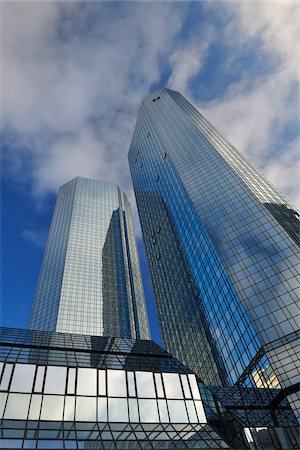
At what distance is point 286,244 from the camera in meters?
64.6

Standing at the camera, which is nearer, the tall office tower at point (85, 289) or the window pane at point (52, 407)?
the window pane at point (52, 407)

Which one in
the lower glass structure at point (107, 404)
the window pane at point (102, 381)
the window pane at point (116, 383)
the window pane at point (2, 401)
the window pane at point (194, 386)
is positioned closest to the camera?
the lower glass structure at point (107, 404)

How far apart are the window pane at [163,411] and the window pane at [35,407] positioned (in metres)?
11.4

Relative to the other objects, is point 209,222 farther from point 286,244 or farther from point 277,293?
point 277,293

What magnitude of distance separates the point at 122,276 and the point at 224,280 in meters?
124

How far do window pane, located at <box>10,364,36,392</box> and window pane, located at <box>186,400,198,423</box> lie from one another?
15.6 meters

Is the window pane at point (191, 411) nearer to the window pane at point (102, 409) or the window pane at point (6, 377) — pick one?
the window pane at point (102, 409)

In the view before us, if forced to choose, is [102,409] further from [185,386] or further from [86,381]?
[185,386]

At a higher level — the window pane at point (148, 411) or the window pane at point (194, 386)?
the window pane at point (194, 386)

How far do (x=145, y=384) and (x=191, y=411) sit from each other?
529 centimetres

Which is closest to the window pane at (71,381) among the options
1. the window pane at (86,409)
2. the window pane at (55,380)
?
the window pane at (55,380)

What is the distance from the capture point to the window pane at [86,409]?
30188 millimetres

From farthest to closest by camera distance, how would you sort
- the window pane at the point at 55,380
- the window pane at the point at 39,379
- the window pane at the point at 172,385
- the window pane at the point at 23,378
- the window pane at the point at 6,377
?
the window pane at the point at 172,385 → the window pane at the point at 55,380 → the window pane at the point at 39,379 → the window pane at the point at 23,378 → the window pane at the point at 6,377

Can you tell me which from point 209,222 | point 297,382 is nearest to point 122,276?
point 209,222
